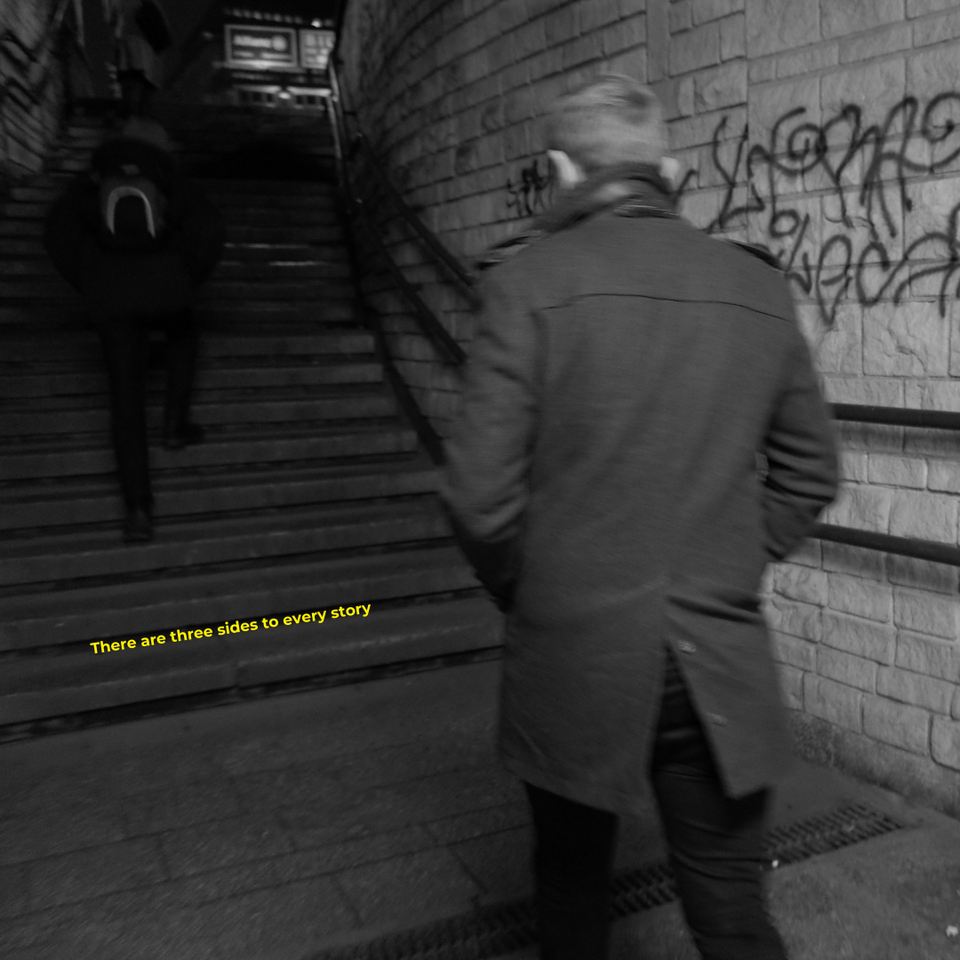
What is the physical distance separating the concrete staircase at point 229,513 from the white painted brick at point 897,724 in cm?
180

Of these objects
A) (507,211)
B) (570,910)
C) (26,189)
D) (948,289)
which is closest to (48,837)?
(570,910)

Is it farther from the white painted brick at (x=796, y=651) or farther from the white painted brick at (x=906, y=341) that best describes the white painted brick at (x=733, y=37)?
the white painted brick at (x=796, y=651)

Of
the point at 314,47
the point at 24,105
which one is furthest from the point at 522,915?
the point at 314,47

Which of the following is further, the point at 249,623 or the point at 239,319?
the point at 239,319

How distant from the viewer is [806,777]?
358 centimetres

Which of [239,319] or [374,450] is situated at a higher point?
[239,319]

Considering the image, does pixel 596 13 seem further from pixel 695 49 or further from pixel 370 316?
pixel 370 316

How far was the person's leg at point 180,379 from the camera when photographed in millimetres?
Result: 5566

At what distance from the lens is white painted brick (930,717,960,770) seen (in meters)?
A: 3.23

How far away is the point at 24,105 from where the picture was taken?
924 cm

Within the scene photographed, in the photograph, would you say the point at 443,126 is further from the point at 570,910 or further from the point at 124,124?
the point at 570,910

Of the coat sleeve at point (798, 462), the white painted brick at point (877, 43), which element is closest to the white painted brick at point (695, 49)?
the white painted brick at point (877, 43)

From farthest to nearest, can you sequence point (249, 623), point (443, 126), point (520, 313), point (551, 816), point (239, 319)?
1. point (239, 319)
2. point (443, 126)
3. point (249, 623)
4. point (551, 816)
5. point (520, 313)

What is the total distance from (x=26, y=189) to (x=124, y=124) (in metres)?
3.20
